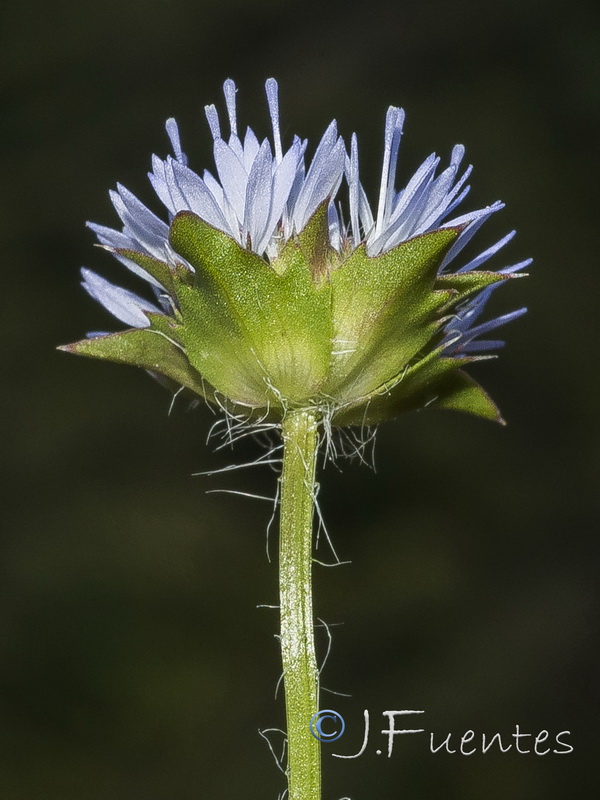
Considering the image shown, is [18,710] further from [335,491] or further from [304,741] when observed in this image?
[304,741]

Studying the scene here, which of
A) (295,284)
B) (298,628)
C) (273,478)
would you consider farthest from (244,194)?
(273,478)

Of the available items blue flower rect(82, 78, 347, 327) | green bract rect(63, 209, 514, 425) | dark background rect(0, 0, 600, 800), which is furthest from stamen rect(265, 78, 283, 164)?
dark background rect(0, 0, 600, 800)

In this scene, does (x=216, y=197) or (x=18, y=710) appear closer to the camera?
(x=216, y=197)

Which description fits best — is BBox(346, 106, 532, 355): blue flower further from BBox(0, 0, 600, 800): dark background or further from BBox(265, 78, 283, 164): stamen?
BBox(0, 0, 600, 800): dark background

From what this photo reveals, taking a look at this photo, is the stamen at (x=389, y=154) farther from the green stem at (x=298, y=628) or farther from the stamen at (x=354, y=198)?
the green stem at (x=298, y=628)

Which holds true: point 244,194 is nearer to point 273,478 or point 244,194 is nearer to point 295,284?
point 295,284

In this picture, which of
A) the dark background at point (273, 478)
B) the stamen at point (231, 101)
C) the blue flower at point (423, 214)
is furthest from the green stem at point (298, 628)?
the dark background at point (273, 478)

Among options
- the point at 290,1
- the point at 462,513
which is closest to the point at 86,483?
the point at 462,513
